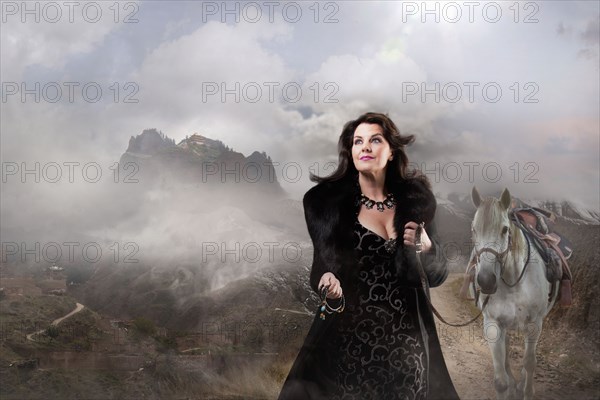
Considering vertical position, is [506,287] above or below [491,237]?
below

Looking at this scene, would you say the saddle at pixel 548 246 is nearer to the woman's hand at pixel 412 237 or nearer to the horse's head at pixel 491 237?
the horse's head at pixel 491 237

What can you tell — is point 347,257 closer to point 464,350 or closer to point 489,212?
point 489,212

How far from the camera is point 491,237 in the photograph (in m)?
4.63

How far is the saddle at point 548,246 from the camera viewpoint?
489 centimetres

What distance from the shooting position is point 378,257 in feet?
13.5

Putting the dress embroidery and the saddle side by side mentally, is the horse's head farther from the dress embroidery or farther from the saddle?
the dress embroidery

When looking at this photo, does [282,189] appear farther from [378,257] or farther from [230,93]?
[378,257]

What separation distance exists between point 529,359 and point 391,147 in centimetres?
198

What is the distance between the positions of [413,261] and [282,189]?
1717 millimetres

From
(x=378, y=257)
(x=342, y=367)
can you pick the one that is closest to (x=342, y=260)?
(x=378, y=257)

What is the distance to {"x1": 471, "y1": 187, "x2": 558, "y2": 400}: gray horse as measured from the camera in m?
4.64
